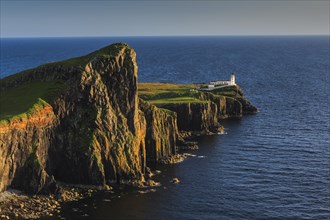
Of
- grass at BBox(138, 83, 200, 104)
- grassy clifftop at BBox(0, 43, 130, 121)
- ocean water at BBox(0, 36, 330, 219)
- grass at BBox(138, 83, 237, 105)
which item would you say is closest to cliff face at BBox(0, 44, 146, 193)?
grassy clifftop at BBox(0, 43, 130, 121)

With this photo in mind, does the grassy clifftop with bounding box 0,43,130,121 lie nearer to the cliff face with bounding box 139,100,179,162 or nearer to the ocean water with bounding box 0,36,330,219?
the cliff face with bounding box 139,100,179,162

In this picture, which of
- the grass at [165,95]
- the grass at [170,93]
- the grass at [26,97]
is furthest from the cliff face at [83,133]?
the grass at [165,95]

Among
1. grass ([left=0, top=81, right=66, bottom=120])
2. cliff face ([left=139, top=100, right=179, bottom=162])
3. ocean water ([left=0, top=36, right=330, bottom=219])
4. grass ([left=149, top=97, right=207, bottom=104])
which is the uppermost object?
grass ([left=0, top=81, right=66, bottom=120])

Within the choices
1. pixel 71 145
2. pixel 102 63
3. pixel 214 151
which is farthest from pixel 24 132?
pixel 214 151

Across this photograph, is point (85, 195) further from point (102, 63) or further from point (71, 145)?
point (102, 63)

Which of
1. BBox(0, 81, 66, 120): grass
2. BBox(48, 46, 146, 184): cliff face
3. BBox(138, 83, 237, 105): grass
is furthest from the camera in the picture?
BBox(138, 83, 237, 105): grass

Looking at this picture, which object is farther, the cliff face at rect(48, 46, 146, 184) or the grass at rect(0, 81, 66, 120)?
the cliff face at rect(48, 46, 146, 184)

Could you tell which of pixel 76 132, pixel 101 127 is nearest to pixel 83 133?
pixel 76 132

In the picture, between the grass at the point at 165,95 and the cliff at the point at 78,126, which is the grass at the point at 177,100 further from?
the cliff at the point at 78,126
